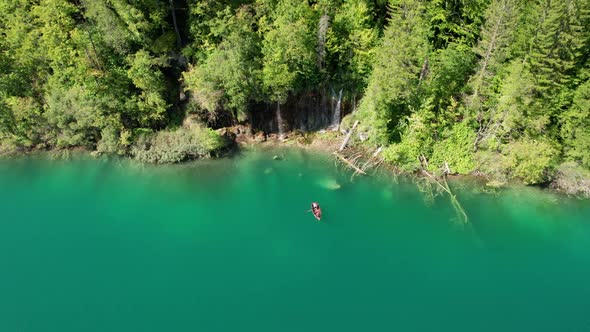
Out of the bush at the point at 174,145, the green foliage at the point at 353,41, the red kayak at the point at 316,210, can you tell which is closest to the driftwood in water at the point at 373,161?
the green foliage at the point at 353,41

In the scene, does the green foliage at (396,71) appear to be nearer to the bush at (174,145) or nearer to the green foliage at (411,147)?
the green foliage at (411,147)

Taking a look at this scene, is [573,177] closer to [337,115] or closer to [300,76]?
[337,115]

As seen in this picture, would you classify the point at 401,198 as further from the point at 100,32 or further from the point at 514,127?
the point at 100,32

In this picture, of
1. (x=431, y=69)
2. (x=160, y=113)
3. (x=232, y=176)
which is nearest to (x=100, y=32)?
(x=160, y=113)

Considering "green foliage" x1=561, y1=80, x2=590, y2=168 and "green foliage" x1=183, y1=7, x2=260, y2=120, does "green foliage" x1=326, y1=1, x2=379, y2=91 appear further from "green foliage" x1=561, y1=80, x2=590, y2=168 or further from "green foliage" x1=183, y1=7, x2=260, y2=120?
"green foliage" x1=561, y1=80, x2=590, y2=168

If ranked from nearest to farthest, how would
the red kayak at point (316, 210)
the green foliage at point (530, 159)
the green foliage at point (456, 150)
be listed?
the green foliage at point (530, 159) < the red kayak at point (316, 210) < the green foliage at point (456, 150)

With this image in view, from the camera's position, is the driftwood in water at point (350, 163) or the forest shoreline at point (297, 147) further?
the driftwood in water at point (350, 163)
